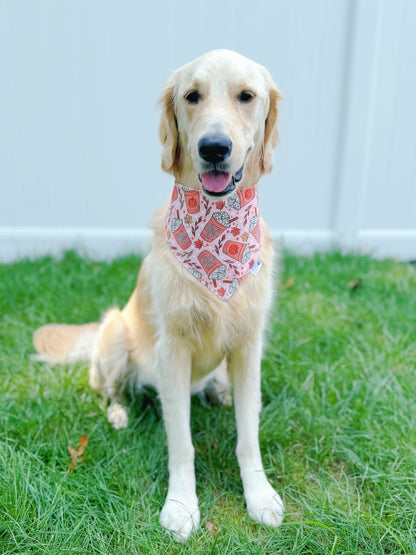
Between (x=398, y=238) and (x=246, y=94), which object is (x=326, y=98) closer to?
(x=398, y=238)

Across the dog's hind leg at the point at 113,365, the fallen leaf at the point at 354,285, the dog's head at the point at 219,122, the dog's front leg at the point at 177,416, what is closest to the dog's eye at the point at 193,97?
the dog's head at the point at 219,122

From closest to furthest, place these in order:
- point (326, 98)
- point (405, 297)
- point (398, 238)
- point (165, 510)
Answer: point (165, 510)
point (405, 297)
point (326, 98)
point (398, 238)

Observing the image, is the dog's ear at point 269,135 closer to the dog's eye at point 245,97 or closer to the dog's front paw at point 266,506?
the dog's eye at point 245,97

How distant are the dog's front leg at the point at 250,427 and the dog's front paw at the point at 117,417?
0.59 meters

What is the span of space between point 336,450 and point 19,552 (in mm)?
1240

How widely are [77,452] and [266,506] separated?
78 centimetres

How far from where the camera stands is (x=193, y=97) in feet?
5.56

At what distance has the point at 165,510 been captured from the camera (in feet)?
Result: 5.88

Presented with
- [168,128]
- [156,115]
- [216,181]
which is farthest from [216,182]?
[156,115]

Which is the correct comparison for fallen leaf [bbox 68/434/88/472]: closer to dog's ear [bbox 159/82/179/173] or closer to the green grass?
the green grass

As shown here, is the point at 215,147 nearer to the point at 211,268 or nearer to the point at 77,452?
the point at 211,268

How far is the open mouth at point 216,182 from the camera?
162cm

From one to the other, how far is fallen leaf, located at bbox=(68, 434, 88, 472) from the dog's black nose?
1277 mm

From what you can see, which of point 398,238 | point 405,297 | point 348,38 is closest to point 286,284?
point 405,297
